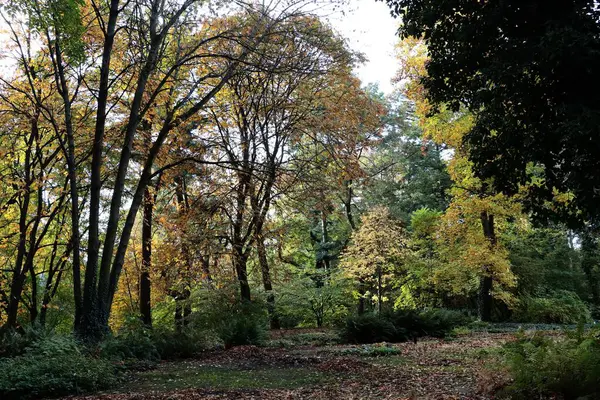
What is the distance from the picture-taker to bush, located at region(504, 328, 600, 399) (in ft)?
14.0

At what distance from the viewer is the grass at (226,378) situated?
644cm

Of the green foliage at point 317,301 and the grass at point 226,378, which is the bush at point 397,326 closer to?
the grass at point 226,378

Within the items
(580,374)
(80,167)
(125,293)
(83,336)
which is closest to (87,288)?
(83,336)

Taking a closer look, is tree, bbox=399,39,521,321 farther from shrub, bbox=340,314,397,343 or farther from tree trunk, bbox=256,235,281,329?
tree trunk, bbox=256,235,281,329

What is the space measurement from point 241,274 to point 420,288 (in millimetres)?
11778

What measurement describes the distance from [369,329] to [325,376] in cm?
557

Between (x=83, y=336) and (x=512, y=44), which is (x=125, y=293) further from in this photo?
(x=512, y=44)

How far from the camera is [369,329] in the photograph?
12195 mm

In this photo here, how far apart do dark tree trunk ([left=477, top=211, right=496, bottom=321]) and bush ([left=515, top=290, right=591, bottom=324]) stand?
1818 millimetres

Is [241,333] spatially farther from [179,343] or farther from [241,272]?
[241,272]

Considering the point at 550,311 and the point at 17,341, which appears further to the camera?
the point at 550,311

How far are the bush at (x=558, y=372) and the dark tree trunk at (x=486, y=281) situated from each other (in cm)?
1375

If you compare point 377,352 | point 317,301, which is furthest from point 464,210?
point 377,352

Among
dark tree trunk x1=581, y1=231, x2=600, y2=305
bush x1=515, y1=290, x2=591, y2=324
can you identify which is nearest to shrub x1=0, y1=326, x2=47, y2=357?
bush x1=515, y1=290, x2=591, y2=324
